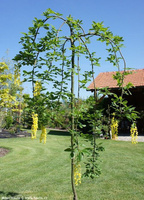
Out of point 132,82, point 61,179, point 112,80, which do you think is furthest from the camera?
point 112,80

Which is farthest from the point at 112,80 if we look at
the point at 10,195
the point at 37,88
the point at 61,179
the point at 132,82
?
the point at 37,88

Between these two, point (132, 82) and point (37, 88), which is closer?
point (37, 88)

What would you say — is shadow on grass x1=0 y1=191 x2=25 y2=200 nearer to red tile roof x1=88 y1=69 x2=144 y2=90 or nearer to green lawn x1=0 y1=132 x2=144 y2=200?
green lawn x1=0 y1=132 x2=144 y2=200

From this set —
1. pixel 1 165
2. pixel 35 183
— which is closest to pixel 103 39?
pixel 35 183

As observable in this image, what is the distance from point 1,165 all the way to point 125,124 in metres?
11.2

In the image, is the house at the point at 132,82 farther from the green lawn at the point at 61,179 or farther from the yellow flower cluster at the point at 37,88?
the yellow flower cluster at the point at 37,88

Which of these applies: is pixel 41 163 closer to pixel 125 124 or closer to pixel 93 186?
pixel 93 186

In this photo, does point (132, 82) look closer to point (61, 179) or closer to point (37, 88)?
point (61, 179)

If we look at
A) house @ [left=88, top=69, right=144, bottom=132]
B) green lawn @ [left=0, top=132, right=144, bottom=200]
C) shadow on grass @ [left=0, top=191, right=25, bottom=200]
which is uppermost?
house @ [left=88, top=69, right=144, bottom=132]

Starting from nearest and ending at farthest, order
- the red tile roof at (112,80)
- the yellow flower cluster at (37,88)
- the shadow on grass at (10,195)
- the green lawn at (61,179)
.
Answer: the yellow flower cluster at (37,88) → the shadow on grass at (10,195) → the green lawn at (61,179) → the red tile roof at (112,80)

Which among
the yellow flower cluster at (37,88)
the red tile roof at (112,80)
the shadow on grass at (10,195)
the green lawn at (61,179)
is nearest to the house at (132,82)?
the red tile roof at (112,80)

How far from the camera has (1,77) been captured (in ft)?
29.5

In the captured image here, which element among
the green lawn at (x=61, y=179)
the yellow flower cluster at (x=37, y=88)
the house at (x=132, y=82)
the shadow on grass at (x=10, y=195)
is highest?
the house at (x=132, y=82)

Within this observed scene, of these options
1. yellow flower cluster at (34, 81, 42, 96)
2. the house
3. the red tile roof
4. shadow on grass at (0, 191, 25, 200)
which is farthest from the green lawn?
the house
